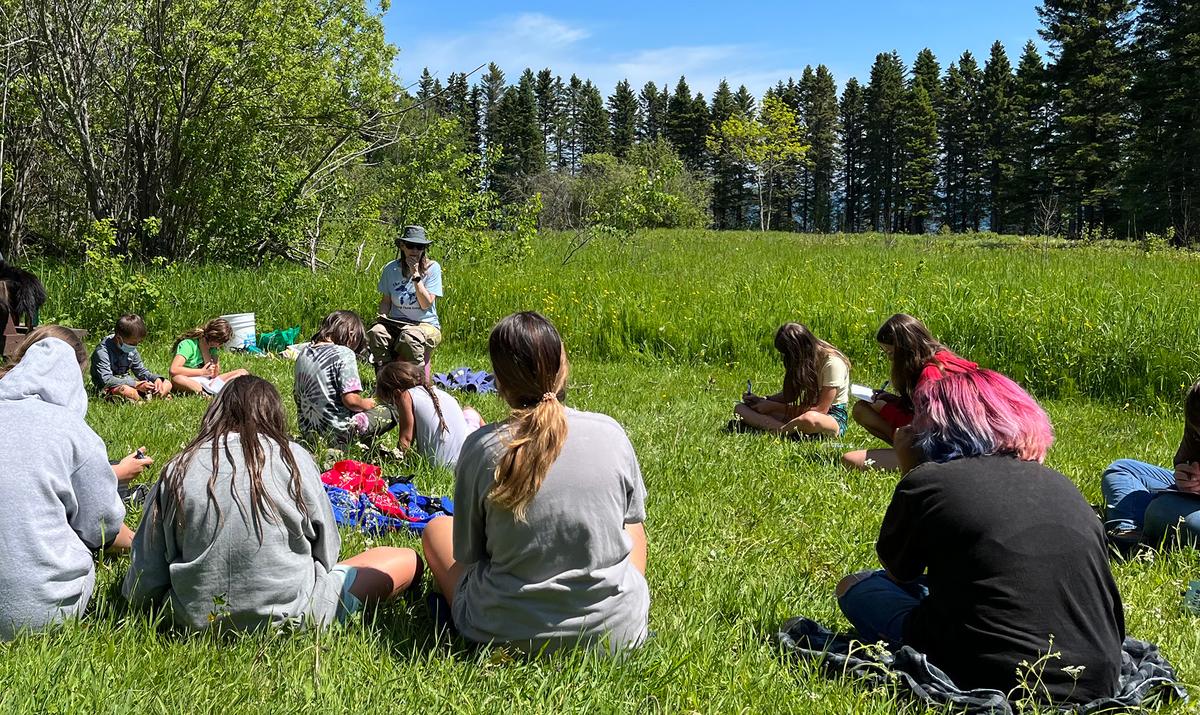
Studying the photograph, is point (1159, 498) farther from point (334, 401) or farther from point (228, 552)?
point (334, 401)

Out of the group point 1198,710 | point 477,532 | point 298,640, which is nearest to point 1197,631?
point 1198,710

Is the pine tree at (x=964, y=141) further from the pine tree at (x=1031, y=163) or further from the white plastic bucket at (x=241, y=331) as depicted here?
the white plastic bucket at (x=241, y=331)

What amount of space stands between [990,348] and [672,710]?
300 inches

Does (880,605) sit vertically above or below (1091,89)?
below

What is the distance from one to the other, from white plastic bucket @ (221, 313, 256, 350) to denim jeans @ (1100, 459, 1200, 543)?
365 inches

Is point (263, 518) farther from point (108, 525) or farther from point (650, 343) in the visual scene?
point (650, 343)

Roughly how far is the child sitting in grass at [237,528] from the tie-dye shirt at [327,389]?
2870 millimetres

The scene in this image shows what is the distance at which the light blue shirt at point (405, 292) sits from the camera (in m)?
8.33

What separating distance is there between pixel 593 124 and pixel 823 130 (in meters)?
22.3

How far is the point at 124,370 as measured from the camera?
778 centimetres

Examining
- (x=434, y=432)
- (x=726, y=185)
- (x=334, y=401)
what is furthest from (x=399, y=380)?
(x=726, y=185)

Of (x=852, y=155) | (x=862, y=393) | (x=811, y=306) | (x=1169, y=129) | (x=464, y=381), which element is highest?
(x=852, y=155)

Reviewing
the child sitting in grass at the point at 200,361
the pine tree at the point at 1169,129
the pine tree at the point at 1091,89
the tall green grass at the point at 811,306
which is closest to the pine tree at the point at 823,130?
the pine tree at the point at 1091,89

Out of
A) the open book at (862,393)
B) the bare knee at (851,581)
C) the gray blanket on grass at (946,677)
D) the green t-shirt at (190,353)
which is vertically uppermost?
the green t-shirt at (190,353)
